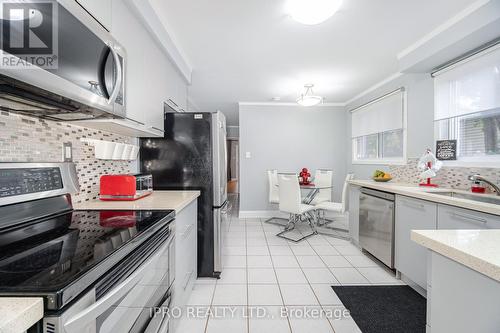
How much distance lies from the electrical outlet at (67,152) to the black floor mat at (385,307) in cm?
229

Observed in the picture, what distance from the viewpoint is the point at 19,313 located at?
395 millimetres

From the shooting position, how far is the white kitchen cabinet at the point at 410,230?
1.74 m

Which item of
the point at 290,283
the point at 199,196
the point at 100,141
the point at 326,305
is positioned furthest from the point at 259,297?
the point at 100,141

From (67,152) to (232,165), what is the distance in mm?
7401

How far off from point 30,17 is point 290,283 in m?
2.40

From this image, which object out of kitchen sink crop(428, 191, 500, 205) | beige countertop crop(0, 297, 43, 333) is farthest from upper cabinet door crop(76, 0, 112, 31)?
kitchen sink crop(428, 191, 500, 205)

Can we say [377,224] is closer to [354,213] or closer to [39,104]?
[354,213]

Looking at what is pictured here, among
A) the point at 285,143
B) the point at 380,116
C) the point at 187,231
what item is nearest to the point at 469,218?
the point at 187,231

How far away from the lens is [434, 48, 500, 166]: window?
1.95 meters

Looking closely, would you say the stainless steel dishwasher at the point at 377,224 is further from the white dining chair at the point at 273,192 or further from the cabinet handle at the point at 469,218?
the white dining chair at the point at 273,192

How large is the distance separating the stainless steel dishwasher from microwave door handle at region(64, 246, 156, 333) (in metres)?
2.34

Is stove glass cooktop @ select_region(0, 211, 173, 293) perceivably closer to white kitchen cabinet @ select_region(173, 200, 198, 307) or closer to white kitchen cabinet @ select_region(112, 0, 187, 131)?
white kitchen cabinet @ select_region(173, 200, 198, 307)

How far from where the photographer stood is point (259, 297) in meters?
1.82

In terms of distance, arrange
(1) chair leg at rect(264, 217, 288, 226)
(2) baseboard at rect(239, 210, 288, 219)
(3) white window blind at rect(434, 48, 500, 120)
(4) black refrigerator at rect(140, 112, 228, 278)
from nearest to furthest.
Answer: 1. (3) white window blind at rect(434, 48, 500, 120)
2. (4) black refrigerator at rect(140, 112, 228, 278)
3. (1) chair leg at rect(264, 217, 288, 226)
4. (2) baseboard at rect(239, 210, 288, 219)
